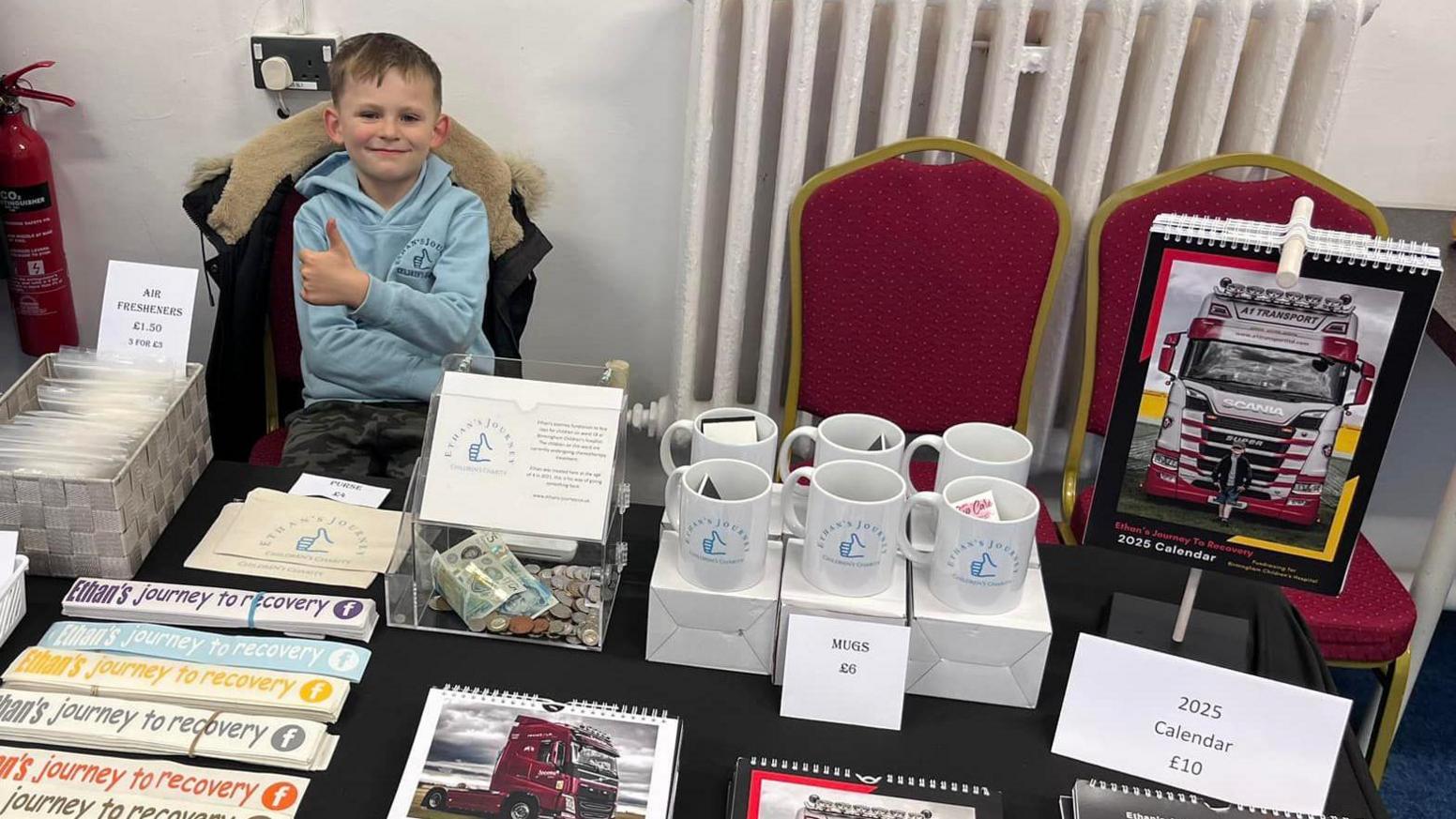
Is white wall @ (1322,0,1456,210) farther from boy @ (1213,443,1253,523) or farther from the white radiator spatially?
boy @ (1213,443,1253,523)

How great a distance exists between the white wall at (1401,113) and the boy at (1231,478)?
1.44m

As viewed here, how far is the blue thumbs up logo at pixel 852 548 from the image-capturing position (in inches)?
42.8

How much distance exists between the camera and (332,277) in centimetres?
167

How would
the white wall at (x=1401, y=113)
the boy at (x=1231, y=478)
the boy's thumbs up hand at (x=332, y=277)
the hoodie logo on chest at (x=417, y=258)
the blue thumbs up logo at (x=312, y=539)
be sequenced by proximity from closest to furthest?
the boy at (x=1231, y=478), the blue thumbs up logo at (x=312, y=539), the boy's thumbs up hand at (x=332, y=277), the hoodie logo on chest at (x=417, y=258), the white wall at (x=1401, y=113)

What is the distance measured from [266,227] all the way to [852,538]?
133cm

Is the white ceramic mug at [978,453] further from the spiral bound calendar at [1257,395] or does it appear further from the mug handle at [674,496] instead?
the mug handle at [674,496]

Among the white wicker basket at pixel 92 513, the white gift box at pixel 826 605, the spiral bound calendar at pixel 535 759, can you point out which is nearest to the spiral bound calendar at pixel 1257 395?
the white gift box at pixel 826 605

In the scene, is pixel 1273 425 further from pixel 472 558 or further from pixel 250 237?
pixel 250 237

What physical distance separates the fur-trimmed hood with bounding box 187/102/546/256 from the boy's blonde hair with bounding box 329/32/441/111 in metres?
0.11

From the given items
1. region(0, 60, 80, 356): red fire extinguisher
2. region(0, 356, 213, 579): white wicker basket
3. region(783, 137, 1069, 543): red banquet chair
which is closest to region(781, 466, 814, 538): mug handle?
region(0, 356, 213, 579): white wicker basket

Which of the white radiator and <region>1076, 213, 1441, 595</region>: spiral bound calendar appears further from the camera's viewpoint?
the white radiator

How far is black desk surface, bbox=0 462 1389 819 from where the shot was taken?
40.6 inches

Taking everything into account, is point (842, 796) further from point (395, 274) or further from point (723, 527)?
point (395, 274)

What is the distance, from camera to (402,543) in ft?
3.92
